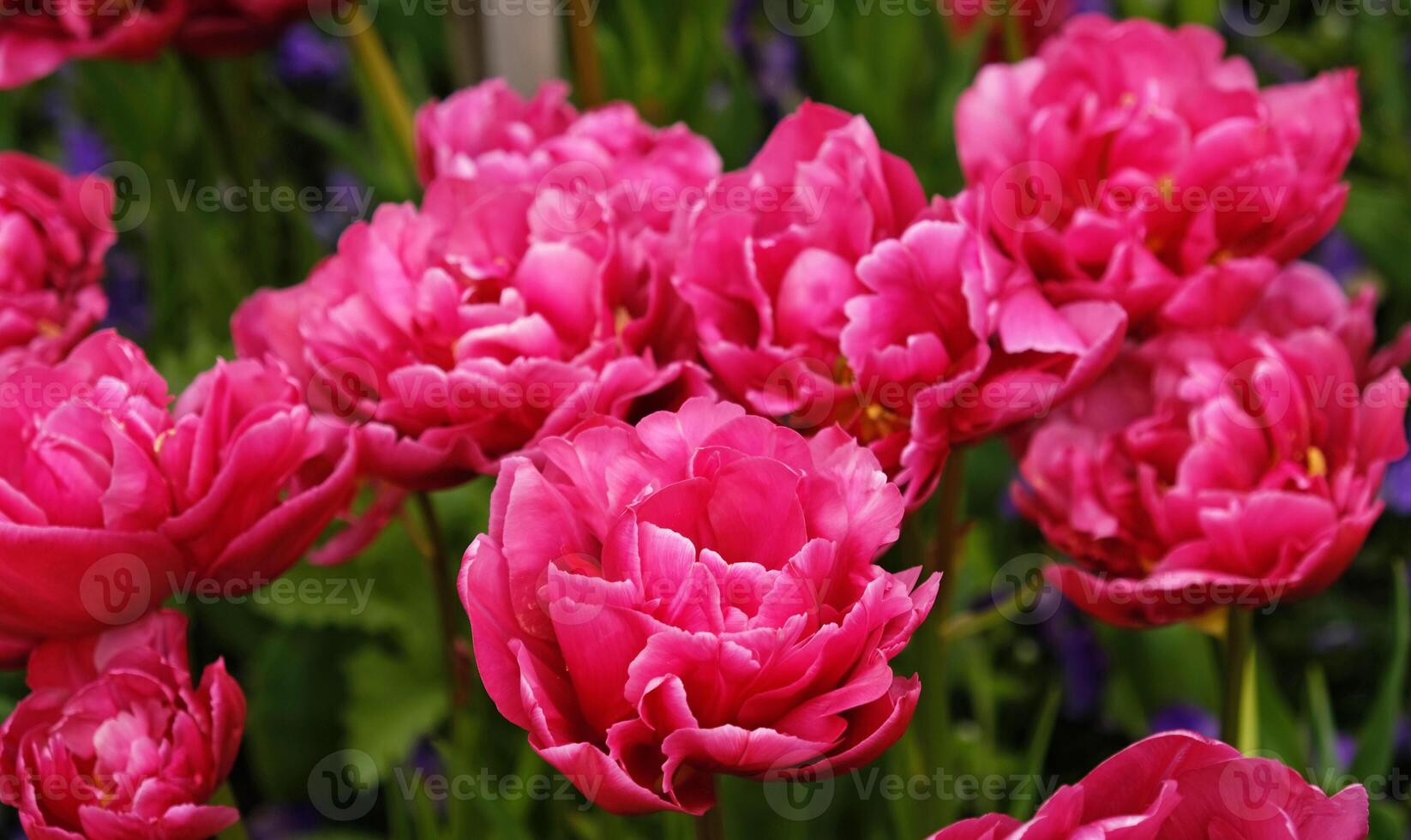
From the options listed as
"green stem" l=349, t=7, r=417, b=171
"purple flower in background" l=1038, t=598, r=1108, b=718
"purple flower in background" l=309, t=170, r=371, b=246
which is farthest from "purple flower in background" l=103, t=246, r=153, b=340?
"purple flower in background" l=1038, t=598, r=1108, b=718

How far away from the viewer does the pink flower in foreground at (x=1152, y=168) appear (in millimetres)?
462

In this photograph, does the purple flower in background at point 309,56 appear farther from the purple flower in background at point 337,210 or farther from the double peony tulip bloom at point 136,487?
the double peony tulip bloom at point 136,487

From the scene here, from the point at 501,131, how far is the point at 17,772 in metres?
0.28

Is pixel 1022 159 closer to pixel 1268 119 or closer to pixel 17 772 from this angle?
pixel 1268 119

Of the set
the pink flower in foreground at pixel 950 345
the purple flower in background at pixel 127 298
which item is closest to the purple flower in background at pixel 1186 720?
the pink flower in foreground at pixel 950 345

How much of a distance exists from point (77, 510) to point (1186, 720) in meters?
0.64

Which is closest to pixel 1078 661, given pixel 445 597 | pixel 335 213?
pixel 445 597

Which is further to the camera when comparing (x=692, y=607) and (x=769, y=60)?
(x=769, y=60)

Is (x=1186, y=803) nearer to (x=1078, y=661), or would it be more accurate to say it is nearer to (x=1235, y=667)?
(x=1235, y=667)

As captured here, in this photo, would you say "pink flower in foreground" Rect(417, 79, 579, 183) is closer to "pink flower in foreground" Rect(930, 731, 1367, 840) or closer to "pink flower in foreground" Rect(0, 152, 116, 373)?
"pink flower in foreground" Rect(0, 152, 116, 373)

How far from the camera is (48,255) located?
58 centimetres

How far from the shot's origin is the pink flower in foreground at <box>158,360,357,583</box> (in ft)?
1.35

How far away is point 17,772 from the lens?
40 centimetres

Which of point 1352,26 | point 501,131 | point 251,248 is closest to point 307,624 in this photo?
point 251,248
